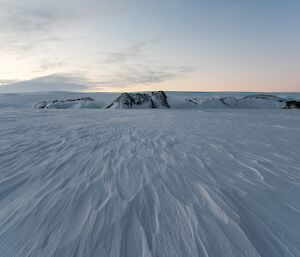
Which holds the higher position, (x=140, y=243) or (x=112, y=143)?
(x=140, y=243)

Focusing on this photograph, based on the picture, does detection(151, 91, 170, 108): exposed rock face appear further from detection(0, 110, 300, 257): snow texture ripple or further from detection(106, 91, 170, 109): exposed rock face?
detection(0, 110, 300, 257): snow texture ripple

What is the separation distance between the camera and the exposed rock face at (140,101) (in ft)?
85.8

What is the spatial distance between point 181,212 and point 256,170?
1.66 m

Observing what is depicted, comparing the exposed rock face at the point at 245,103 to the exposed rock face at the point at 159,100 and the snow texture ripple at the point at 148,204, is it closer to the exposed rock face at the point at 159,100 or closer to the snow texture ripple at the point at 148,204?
the exposed rock face at the point at 159,100

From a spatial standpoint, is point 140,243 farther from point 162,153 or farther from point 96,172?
point 162,153

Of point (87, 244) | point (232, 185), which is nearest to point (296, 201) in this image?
point (232, 185)

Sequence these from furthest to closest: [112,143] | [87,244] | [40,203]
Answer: [112,143] < [40,203] < [87,244]

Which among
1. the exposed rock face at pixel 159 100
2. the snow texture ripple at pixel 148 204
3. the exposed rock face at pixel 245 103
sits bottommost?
the exposed rock face at pixel 245 103

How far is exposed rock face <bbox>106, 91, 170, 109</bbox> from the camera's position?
26.1 metres

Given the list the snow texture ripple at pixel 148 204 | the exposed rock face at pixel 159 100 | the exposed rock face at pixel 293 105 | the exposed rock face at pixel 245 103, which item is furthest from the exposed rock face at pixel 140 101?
the snow texture ripple at pixel 148 204

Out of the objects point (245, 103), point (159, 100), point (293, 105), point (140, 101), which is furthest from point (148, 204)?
point (245, 103)

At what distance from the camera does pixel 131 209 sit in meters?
2.39

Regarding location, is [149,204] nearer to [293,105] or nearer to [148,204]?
[148,204]

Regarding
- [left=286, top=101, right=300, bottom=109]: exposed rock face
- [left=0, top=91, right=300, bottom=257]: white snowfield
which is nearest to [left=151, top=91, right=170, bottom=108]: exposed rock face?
[left=286, top=101, right=300, bottom=109]: exposed rock face
